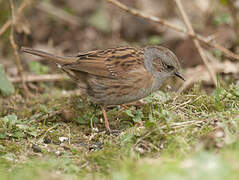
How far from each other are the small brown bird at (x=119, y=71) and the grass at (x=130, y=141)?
0.26 metres

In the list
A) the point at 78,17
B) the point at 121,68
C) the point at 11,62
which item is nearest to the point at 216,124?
the point at 121,68

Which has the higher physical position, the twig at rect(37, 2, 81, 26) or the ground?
the twig at rect(37, 2, 81, 26)

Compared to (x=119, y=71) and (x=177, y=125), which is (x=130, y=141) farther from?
(x=119, y=71)

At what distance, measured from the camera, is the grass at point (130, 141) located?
3.20 m

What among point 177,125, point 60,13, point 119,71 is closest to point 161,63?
point 119,71

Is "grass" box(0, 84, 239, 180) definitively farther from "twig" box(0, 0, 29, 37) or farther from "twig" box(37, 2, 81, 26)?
"twig" box(37, 2, 81, 26)

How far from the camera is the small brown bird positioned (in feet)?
17.9

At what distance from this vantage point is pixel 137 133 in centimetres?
439

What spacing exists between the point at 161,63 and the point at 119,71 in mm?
675

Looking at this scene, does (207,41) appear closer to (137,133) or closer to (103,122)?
(103,122)

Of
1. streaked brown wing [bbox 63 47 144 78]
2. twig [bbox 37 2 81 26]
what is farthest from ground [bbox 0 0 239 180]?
twig [bbox 37 2 81 26]

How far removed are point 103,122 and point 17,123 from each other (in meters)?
1.20

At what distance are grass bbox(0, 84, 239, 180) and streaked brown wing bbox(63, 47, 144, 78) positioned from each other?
0.56 meters

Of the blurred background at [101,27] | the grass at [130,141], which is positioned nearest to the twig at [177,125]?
the grass at [130,141]
